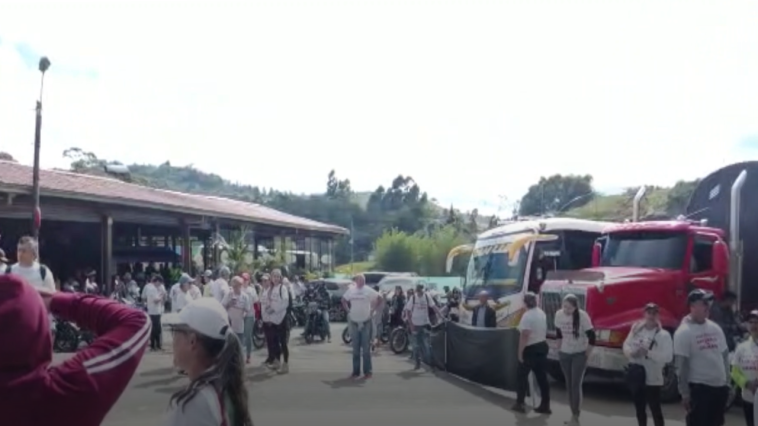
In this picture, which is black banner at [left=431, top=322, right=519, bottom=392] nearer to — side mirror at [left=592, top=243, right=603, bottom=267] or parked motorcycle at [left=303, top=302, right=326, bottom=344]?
side mirror at [left=592, top=243, right=603, bottom=267]

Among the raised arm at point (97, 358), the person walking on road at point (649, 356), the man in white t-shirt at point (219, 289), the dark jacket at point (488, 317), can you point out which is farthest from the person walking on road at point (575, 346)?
the raised arm at point (97, 358)

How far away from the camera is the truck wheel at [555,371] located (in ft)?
57.5

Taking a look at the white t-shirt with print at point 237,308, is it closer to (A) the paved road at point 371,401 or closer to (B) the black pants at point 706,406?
(A) the paved road at point 371,401

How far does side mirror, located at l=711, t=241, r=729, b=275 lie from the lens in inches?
609

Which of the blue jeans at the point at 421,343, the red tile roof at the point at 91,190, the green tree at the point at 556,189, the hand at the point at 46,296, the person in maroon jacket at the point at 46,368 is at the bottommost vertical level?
the blue jeans at the point at 421,343

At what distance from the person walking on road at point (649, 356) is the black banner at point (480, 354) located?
3.57 m

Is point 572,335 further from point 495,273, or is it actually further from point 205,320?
point 205,320

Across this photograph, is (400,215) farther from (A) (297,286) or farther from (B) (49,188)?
(B) (49,188)

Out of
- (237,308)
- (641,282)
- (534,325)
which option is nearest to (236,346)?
(534,325)

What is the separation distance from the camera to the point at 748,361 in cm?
952

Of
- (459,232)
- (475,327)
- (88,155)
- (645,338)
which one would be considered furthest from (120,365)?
A: (88,155)

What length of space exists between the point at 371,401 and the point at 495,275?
711cm

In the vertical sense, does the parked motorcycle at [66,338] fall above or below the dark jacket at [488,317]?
below

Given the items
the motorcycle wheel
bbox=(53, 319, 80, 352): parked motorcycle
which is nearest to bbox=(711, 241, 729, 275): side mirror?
the motorcycle wheel
